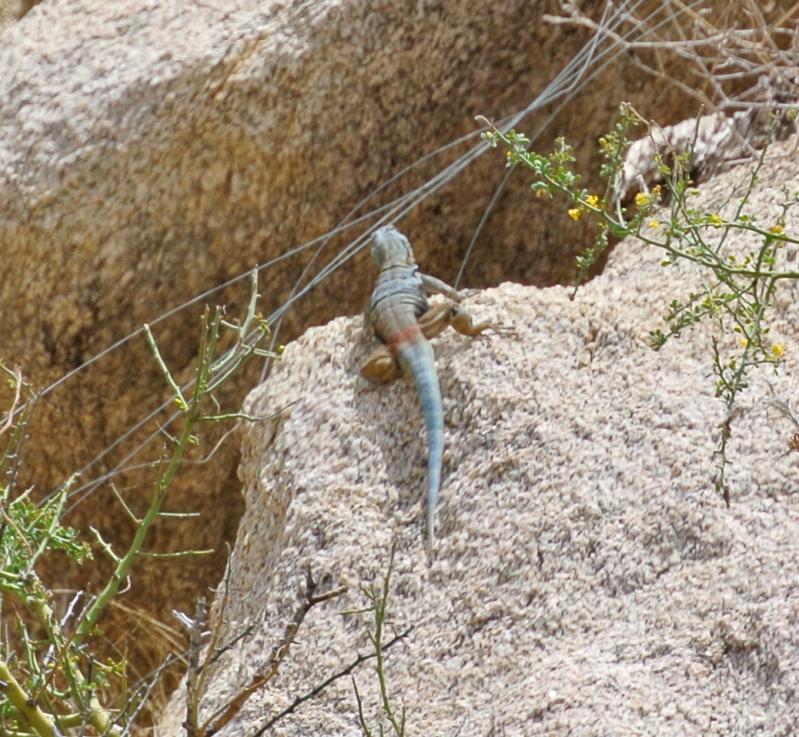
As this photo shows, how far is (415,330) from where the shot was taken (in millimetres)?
3297

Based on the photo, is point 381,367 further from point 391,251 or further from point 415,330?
point 391,251

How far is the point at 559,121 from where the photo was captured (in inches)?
171

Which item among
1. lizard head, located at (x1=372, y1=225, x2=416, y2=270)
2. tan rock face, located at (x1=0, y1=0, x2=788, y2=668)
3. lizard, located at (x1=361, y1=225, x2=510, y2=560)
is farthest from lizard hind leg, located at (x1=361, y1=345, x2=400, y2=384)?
tan rock face, located at (x1=0, y1=0, x2=788, y2=668)

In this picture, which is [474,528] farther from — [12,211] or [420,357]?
[12,211]

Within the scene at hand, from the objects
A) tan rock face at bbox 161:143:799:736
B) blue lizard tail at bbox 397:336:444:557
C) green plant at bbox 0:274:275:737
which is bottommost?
tan rock face at bbox 161:143:799:736

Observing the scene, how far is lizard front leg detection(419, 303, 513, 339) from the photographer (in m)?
3.24

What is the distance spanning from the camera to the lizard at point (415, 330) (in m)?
3.09

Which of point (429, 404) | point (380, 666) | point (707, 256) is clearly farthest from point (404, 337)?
point (380, 666)

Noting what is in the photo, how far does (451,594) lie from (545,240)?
1.66m

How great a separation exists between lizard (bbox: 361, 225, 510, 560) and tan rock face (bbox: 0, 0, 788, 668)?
0.69 metres

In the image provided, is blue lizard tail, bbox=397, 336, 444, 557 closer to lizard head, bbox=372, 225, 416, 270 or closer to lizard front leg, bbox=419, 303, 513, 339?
lizard front leg, bbox=419, 303, 513, 339

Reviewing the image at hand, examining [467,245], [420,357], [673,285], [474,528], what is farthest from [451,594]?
[467,245]

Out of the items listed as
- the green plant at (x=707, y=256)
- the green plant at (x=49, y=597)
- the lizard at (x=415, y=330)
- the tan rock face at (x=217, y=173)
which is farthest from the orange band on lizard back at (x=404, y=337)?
the tan rock face at (x=217, y=173)

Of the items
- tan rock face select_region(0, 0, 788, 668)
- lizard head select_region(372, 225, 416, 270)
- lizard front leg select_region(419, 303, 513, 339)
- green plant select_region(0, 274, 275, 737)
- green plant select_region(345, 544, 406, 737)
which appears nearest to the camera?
→ green plant select_region(345, 544, 406, 737)
